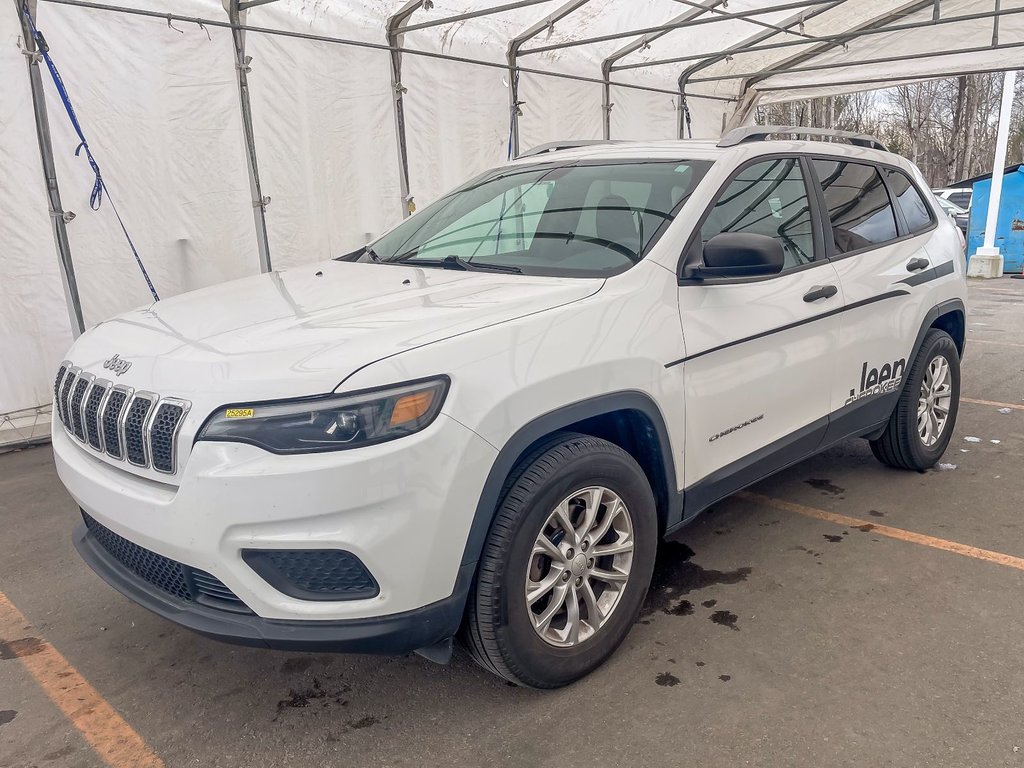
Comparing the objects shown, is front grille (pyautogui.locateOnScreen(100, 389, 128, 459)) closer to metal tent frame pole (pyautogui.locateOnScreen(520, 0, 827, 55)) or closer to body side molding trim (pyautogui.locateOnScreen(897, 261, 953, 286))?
body side molding trim (pyautogui.locateOnScreen(897, 261, 953, 286))

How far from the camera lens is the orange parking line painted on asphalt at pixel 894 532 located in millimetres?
3457

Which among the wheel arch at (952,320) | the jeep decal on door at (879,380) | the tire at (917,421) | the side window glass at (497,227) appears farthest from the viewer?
the wheel arch at (952,320)

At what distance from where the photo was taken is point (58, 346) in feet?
19.3

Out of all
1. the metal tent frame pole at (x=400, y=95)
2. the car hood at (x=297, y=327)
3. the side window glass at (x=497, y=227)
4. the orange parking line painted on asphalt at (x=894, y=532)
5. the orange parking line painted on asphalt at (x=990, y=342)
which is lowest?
the orange parking line painted on asphalt at (x=990, y=342)

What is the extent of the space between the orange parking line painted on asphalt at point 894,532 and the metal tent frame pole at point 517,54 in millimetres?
5895

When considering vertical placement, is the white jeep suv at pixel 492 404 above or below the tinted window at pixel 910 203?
below

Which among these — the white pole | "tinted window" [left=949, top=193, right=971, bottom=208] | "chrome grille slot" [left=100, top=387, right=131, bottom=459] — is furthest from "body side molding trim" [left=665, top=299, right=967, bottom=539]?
"tinted window" [left=949, top=193, right=971, bottom=208]

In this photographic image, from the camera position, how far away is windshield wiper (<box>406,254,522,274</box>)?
3.02 m

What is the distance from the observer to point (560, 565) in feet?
8.13

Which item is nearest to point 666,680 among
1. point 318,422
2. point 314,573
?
point 314,573

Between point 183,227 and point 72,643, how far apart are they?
4.35m

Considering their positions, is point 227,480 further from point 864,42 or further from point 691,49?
point 864,42

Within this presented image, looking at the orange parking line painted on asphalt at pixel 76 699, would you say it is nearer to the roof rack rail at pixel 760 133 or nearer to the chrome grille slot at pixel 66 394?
the chrome grille slot at pixel 66 394

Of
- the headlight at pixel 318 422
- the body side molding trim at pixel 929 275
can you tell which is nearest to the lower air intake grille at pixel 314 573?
the headlight at pixel 318 422
